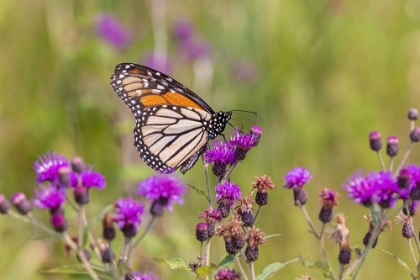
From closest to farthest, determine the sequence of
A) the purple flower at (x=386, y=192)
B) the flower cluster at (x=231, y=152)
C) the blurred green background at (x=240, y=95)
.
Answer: the purple flower at (x=386, y=192) < the flower cluster at (x=231, y=152) < the blurred green background at (x=240, y=95)

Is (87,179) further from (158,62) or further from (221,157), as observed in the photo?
(158,62)

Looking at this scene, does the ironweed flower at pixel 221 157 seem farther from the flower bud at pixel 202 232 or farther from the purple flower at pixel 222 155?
the flower bud at pixel 202 232

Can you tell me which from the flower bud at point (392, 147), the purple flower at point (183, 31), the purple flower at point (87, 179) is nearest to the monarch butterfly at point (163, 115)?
the purple flower at point (87, 179)

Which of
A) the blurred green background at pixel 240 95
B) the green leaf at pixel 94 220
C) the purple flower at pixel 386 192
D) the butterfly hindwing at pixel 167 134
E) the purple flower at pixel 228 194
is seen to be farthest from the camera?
the blurred green background at pixel 240 95

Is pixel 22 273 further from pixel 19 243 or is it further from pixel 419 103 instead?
pixel 419 103


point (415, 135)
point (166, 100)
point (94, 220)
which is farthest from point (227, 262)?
point (166, 100)

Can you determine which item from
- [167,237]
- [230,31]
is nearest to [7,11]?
[230,31]
